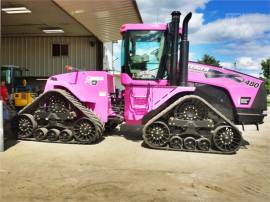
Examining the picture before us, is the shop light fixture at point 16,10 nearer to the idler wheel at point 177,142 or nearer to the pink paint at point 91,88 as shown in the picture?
the pink paint at point 91,88

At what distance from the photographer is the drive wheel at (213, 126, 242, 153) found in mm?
7391

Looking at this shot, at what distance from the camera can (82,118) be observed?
802 centimetres

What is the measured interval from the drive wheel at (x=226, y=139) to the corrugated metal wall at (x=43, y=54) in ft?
43.6

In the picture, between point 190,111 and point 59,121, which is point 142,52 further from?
point 59,121

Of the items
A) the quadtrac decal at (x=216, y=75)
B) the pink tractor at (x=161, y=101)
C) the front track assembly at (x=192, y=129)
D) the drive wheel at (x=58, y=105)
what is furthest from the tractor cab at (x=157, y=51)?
the drive wheel at (x=58, y=105)

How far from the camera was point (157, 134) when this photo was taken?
7.57 meters

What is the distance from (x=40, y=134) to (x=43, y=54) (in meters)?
12.7

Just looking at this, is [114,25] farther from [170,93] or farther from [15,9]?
[170,93]

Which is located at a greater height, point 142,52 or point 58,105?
point 142,52

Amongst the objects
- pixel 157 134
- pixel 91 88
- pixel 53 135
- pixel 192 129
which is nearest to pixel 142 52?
pixel 91 88

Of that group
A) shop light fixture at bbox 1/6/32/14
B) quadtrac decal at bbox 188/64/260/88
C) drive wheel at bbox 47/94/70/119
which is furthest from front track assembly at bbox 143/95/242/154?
shop light fixture at bbox 1/6/32/14

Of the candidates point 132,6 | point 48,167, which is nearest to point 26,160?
point 48,167

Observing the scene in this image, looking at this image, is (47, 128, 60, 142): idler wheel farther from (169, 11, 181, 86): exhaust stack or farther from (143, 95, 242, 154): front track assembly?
(169, 11, 181, 86): exhaust stack

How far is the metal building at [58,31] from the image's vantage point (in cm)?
1352
